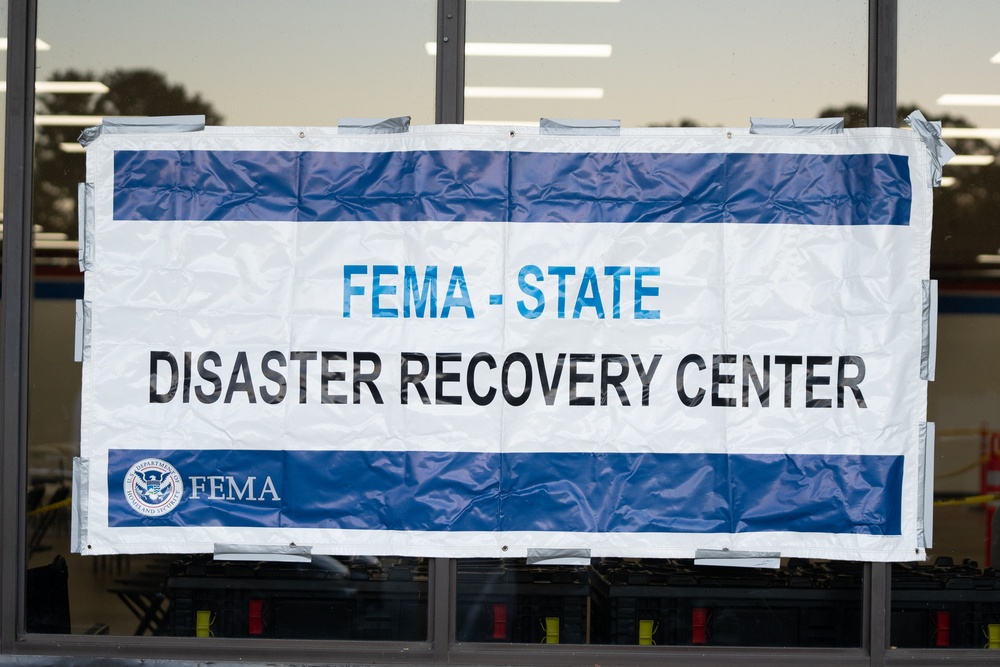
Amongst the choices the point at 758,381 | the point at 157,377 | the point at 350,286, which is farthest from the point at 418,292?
the point at 758,381

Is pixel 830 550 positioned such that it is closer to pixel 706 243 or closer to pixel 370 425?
pixel 706 243

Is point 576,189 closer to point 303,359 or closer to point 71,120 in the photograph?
point 303,359

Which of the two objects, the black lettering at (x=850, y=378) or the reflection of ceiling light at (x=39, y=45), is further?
the reflection of ceiling light at (x=39, y=45)

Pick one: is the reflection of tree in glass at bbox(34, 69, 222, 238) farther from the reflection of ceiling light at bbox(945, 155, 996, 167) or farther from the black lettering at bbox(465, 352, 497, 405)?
the reflection of ceiling light at bbox(945, 155, 996, 167)

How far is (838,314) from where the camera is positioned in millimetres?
3326

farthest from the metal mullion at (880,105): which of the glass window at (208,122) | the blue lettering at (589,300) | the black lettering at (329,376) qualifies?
the black lettering at (329,376)

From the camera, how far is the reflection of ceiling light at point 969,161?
3457 millimetres

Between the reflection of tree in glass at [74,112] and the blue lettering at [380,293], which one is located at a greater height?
the reflection of tree in glass at [74,112]

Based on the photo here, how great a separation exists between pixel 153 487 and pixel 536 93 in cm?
203

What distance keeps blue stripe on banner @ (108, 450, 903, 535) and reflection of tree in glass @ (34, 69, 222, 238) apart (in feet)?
3.52

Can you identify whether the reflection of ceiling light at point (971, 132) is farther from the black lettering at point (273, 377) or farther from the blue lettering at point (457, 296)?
the black lettering at point (273, 377)

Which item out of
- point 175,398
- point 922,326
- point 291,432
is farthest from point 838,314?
point 175,398

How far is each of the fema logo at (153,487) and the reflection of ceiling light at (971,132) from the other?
123 inches

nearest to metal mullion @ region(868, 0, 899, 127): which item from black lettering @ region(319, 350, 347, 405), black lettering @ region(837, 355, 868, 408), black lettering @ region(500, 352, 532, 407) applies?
black lettering @ region(837, 355, 868, 408)
